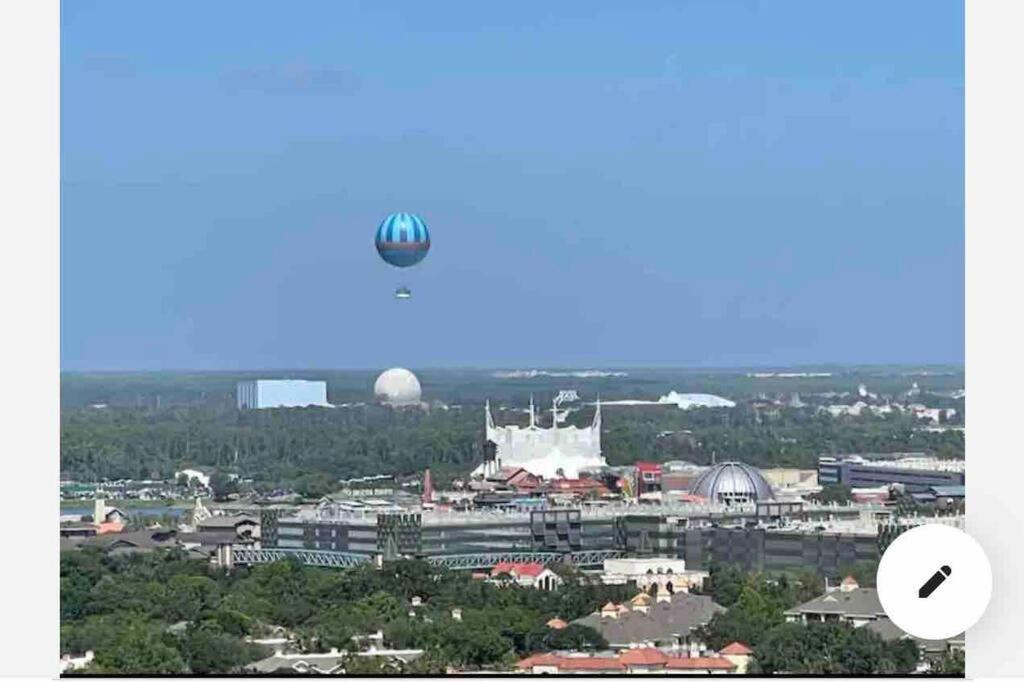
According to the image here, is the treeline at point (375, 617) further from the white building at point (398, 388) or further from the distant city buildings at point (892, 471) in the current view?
the white building at point (398, 388)

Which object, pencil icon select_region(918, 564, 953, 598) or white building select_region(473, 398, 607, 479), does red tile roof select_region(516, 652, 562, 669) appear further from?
white building select_region(473, 398, 607, 479)

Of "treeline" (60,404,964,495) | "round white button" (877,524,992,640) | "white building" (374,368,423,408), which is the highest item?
"white building" (374,368,423,408)

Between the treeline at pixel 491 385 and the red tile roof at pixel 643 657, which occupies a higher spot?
the treeline at pixel 491 385

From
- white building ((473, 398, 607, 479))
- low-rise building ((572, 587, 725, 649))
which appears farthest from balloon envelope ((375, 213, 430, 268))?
white building ((473, 398, 607, 479))

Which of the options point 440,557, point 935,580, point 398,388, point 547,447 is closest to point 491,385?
point 398,388

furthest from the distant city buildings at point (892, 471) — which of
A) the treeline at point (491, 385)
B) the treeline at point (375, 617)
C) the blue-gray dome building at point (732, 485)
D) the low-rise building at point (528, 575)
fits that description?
the treeline at point (375, 617)
